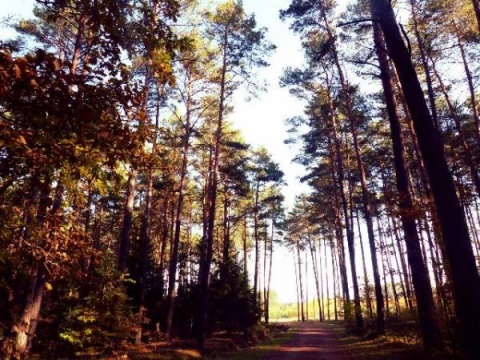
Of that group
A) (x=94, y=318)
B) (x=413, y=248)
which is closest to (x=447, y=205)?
(x=413, y=248)

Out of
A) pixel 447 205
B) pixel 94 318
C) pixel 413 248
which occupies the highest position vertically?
pixel 413 248

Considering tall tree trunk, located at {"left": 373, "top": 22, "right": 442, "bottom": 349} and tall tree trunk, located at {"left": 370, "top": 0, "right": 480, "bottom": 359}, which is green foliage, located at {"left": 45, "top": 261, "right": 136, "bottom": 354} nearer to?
tall tree trunk, located at {"left": 373, "top": 22, "right": 442, "bottom": 349}

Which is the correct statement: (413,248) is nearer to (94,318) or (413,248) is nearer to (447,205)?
(447,205)

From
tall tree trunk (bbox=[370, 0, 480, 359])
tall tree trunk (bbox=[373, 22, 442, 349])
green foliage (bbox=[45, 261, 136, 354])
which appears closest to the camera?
tall tree trunk (bbox=[370, 0, 480, 359])

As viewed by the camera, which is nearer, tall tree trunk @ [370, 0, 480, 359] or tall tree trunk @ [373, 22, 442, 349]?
tall tree trunk @ [370, 0, 480, 359]

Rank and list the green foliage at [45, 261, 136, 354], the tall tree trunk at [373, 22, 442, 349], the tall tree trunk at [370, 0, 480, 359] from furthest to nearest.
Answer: the green foliage at [45, 261, 136, 354] < the tall tree trunk at [373, 22, 442, 349] < the tall tree trunk at [370, 0, 480, 359]

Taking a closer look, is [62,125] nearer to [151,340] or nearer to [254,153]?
[151,340]

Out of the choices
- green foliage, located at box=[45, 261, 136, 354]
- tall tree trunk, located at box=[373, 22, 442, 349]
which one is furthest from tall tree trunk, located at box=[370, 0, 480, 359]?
green foliage, located at box=[45, 261, 136, 354]

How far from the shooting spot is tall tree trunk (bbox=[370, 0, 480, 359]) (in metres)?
5.50

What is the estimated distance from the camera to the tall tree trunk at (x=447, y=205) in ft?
18.0

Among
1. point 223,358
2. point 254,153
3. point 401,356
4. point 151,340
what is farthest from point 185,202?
point 401,356

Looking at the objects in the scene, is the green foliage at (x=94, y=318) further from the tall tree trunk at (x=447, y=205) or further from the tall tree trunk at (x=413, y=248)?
the tall tree trunk at (x=447, y=205)

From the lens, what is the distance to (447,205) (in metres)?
5.91

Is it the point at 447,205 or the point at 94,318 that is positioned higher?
the point at 447,205
